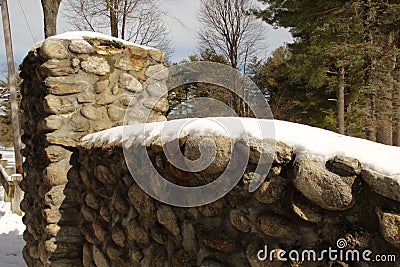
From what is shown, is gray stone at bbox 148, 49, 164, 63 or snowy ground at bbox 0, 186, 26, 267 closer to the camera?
gray stone at bbox 148, 49, 164, 63

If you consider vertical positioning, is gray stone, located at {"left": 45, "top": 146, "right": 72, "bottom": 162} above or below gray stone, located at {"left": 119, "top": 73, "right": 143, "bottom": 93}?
below

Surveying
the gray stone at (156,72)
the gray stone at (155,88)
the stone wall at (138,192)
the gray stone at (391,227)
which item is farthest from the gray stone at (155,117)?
the gray stone at (391,227)

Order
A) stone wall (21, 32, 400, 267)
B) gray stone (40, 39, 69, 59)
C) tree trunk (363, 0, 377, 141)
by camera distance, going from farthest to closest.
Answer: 1. tree trunk (363, 0, 377, 141)
2. gray stone (40, 39, 69, 59)
3. stone wall (21, 32, 400, 267)

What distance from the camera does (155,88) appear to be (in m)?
3.11

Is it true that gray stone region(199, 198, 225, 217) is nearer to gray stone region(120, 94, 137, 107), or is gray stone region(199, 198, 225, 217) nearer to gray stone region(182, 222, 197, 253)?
gray stone region(182, 222, 197, 253)

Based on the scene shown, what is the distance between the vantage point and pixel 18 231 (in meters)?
5.23

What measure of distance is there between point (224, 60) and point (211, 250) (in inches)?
522

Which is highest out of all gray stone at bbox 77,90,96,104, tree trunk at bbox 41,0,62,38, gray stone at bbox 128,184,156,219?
tree trunk at bbox 41,0,62,38

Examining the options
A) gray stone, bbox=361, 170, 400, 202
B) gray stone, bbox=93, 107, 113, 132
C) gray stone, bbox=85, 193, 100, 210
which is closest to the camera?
gray stone, bbox=361, 170, 400, 202

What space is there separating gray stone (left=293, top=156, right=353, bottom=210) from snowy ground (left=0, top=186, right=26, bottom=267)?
370 centimetres

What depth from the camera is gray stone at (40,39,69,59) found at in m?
2.67

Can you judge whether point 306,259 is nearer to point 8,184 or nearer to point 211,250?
point 211,250

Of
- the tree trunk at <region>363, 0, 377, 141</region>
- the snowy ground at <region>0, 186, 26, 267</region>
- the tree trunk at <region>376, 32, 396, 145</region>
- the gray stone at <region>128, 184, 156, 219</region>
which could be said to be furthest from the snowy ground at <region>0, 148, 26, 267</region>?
the tree trunk at <region>376, 32, 396, 145</region>

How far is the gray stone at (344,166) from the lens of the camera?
1086 mm
